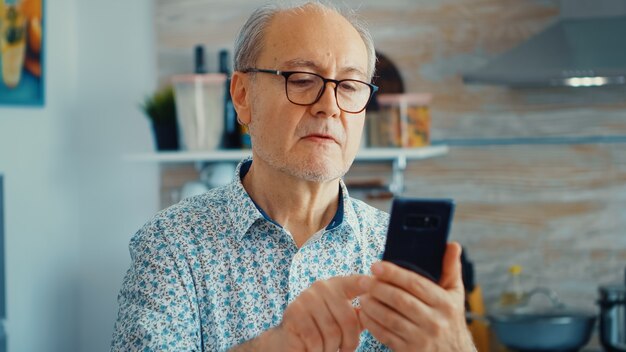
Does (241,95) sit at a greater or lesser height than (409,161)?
greater

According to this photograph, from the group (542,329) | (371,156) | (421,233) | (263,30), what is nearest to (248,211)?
(263,30)

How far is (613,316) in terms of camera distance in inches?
98.4

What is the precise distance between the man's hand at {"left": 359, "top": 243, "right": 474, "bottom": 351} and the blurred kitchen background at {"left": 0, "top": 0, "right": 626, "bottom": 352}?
164cm

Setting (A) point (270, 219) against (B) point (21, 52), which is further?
(B) point (21, 52)

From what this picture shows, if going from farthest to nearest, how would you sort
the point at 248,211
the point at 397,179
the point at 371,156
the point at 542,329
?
the point at 397,179
the point at 371,156
the point at 542,329
the point at 248,211

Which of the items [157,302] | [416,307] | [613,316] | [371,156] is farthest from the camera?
[371,156]

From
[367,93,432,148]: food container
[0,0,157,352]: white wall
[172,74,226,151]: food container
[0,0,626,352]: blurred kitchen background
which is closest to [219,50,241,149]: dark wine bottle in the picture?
[172,74,226,151]: food container

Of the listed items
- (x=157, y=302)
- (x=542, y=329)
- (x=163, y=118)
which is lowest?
(x=542, y=329)

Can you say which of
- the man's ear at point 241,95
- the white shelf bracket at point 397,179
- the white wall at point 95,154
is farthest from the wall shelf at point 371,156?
the man's ear at point 241,95

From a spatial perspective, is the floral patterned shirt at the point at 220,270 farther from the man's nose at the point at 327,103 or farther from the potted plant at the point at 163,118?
the potted plant at the point at 163,118

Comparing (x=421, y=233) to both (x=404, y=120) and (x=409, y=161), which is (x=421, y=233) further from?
(x=409, y=161)

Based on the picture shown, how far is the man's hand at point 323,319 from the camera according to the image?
112 cm

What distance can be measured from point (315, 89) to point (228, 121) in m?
1.48

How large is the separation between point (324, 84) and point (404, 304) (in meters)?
0.38
